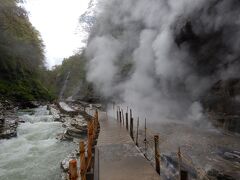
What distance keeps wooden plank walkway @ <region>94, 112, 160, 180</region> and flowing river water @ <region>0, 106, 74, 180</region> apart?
2.05m

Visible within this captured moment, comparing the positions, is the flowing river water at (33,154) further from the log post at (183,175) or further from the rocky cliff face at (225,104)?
the rocky cliff face at (225,104)

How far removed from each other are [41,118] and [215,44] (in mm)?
12841

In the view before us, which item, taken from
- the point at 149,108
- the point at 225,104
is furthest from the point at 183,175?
the point at 149,108

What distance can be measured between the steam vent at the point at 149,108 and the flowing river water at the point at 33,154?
4 cm

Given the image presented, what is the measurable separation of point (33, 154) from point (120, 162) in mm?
5526

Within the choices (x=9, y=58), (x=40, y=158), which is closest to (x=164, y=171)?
(x=40, y=158)

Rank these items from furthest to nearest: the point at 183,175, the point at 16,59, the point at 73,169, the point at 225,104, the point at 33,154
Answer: the point at 16,59 < the point at 225,104 < the point at 33,154 < the point at 183,175 < the point at 73,169

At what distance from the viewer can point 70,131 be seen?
13266 millimetres

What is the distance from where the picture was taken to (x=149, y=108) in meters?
17.6

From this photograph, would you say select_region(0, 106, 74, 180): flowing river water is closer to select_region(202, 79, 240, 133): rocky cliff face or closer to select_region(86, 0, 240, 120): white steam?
select_region(86, 0, 240, 120): white steam

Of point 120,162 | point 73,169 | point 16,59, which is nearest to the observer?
point 73,169

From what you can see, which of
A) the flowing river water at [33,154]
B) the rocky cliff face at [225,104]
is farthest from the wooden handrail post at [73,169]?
the rocky cliff face at [225,104]

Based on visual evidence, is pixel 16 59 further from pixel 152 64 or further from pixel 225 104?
pixel 225 104

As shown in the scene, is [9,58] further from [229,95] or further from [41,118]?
[229,95]
